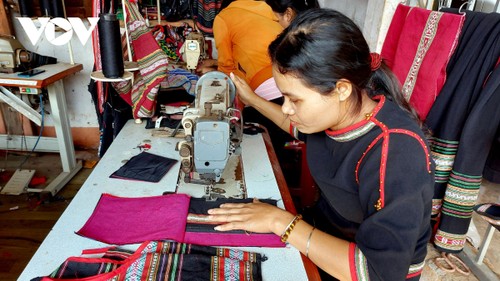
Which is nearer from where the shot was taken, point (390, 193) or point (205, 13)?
point (390, 193)

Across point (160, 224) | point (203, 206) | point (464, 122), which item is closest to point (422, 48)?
point (464, 122)

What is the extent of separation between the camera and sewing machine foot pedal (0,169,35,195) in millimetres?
3098

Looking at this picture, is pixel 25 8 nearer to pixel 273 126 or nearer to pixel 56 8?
pixel 56 8

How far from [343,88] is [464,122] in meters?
0.78

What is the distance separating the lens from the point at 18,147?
3.81m

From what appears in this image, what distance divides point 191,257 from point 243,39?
1.77m

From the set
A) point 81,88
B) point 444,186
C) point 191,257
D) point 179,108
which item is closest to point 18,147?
point 81,88

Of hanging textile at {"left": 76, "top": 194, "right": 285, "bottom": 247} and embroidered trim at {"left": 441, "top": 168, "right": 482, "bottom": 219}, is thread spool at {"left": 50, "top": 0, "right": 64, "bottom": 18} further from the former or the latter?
embroidered trim at {"left": 441, "top": 168, "right": 482, "bottom": 219}

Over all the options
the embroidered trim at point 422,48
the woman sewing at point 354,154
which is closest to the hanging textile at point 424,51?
the embroidered trim at point 422,48

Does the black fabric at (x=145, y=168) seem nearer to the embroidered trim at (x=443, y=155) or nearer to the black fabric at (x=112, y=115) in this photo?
the black fabric at (x=112, y=115)

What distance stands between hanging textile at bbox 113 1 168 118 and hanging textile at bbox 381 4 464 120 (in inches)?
46.3

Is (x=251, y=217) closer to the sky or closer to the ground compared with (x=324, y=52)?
closer to the ground

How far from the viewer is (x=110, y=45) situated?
1798 millimetres

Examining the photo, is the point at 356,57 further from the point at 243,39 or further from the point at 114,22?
the point at 243,39
